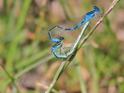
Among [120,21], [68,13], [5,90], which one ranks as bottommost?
[120,21]

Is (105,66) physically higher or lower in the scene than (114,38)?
lower

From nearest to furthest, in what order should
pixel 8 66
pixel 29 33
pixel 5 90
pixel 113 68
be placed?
pixel 5 90 < pixel 8 66 < pixel 113 68 < pixel 29 33

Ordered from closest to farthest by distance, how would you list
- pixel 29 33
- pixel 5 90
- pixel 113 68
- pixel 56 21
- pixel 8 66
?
pixel 5 90 < pixel 8 66 < pixel 113 68 < pixel 29 33 < pixel 56 21

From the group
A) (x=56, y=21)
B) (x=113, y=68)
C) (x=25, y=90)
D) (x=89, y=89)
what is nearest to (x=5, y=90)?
(x=25, y=90)

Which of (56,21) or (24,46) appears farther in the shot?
(56,21)

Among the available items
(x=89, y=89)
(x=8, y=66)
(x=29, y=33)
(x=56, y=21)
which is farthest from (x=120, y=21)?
(x=8, y=66)

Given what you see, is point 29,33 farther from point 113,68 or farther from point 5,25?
point 113,68

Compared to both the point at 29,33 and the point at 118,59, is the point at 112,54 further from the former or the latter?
the point at 29,33

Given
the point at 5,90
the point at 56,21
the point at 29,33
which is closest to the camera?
the point at 5,90

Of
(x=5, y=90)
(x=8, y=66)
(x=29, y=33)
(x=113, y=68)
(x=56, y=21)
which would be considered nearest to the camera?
(x=5, y=90)
